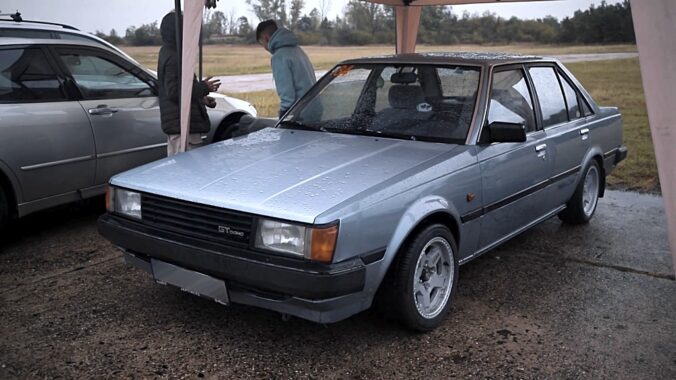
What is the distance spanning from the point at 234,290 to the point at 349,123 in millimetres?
1627

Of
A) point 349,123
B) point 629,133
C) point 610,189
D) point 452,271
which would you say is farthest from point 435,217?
point 629,133

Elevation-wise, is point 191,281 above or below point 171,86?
below

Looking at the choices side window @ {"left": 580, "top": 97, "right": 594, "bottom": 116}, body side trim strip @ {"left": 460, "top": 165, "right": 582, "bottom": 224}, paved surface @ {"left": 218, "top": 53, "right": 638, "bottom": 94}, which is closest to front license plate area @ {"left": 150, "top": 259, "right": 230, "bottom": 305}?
body side trim strip @ {"left": 460, "top": 165, "right": 582, "bottom": 224}

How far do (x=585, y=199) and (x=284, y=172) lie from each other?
3227 mm

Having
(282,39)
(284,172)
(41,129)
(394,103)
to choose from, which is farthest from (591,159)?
(41,129)

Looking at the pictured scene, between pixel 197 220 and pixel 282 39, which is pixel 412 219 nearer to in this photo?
pixel 197 220

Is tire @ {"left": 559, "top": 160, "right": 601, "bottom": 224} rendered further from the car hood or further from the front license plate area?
the front license plate area

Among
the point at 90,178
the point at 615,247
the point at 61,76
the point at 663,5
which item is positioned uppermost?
the point at 61,76

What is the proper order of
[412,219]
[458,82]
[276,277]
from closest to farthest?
[276,277]
[412,219]
[458,82]

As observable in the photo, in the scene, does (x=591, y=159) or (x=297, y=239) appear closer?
(x=297, y=239)

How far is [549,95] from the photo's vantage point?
189 inches

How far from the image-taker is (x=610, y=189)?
22.9 feet

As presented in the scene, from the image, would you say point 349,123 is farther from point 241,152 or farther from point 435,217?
point 435,217

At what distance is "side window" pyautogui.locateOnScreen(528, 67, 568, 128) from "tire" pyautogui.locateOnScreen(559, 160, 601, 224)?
0.61 m
